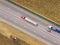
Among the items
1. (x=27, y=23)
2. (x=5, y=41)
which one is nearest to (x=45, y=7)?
(x=27, y=23)

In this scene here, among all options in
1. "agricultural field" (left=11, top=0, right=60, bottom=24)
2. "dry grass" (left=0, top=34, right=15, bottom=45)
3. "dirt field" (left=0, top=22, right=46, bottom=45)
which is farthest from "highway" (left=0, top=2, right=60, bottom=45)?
"dry grass" (left=0, top=34, right=15, bottom=45)

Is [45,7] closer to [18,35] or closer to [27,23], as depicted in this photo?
[27,23]

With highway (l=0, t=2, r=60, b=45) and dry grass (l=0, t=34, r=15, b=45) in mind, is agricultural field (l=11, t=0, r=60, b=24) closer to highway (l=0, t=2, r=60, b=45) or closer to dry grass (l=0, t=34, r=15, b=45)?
highway (l=0, t=2, r=60, b=45)

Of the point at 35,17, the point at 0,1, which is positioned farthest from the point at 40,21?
the point at 0,1

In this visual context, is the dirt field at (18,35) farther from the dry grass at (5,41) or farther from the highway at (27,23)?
the highway at (27,23)

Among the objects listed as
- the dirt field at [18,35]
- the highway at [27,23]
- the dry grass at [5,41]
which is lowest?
the dry grass at [5,41]

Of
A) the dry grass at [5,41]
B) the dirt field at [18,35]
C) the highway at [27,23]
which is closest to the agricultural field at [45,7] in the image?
the highway at [27,23]
